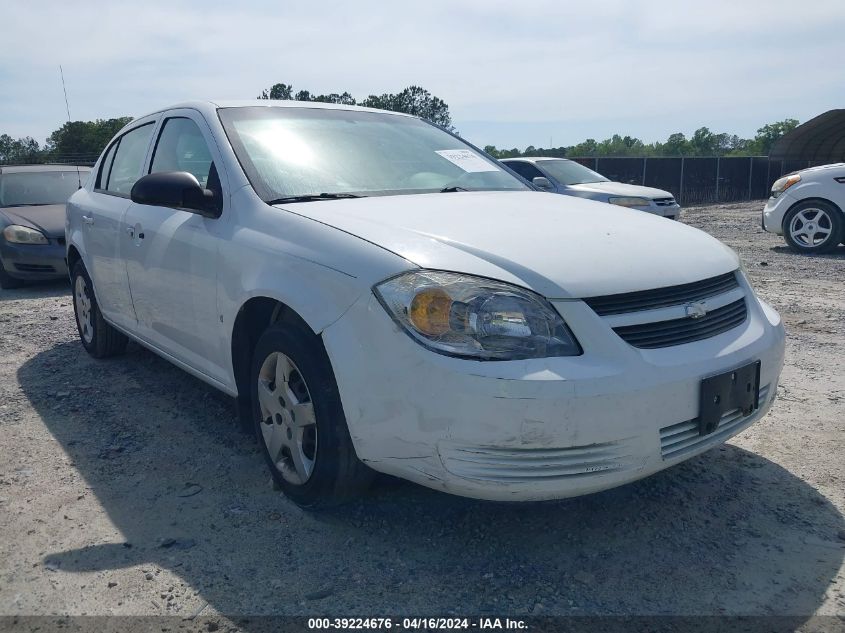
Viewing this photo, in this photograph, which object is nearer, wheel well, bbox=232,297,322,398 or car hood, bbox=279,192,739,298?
car hood, bbox=279,192,739,298

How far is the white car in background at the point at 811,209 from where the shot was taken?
32.0 ft

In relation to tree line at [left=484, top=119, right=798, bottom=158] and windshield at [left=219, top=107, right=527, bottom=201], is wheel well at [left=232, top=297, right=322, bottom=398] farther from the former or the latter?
tree line at [left=484, top=119, right=798, bottom=158]

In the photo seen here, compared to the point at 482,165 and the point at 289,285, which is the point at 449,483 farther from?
the point at 482,165

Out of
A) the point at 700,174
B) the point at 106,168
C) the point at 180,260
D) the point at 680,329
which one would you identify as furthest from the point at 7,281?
the point at 700,174

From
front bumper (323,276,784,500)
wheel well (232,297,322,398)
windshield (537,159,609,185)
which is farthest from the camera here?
windshield (537,159,609,185)

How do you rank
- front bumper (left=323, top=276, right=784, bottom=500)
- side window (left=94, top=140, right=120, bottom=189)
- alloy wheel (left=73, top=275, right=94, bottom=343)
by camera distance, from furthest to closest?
alloy wheel (left=73, top=275, right=94, bottom=343)
side window (left=94, top=140, right=120, bottom=189)
front bumper (left=323, top=276, right=784, bottom=500)

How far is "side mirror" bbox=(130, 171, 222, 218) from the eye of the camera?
318 cm

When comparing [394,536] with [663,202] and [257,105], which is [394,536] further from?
[663,202]

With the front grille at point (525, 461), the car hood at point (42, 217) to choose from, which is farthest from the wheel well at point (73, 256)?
the front grille at point (525, 461)

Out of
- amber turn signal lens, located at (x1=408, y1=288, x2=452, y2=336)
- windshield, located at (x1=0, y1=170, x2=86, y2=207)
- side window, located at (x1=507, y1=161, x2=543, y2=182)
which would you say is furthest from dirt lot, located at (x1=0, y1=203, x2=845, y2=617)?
side window, located at (x1=507, y1=161, x2=543, y2=182)

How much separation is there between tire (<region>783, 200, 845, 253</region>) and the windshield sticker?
24.8 ft

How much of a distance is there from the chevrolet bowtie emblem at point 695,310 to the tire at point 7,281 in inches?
329

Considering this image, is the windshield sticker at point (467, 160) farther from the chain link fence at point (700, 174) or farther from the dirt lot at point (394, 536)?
the chain link fence at point (700, 174)

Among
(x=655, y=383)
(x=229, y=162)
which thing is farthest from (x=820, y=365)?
(x=229, y=162)
